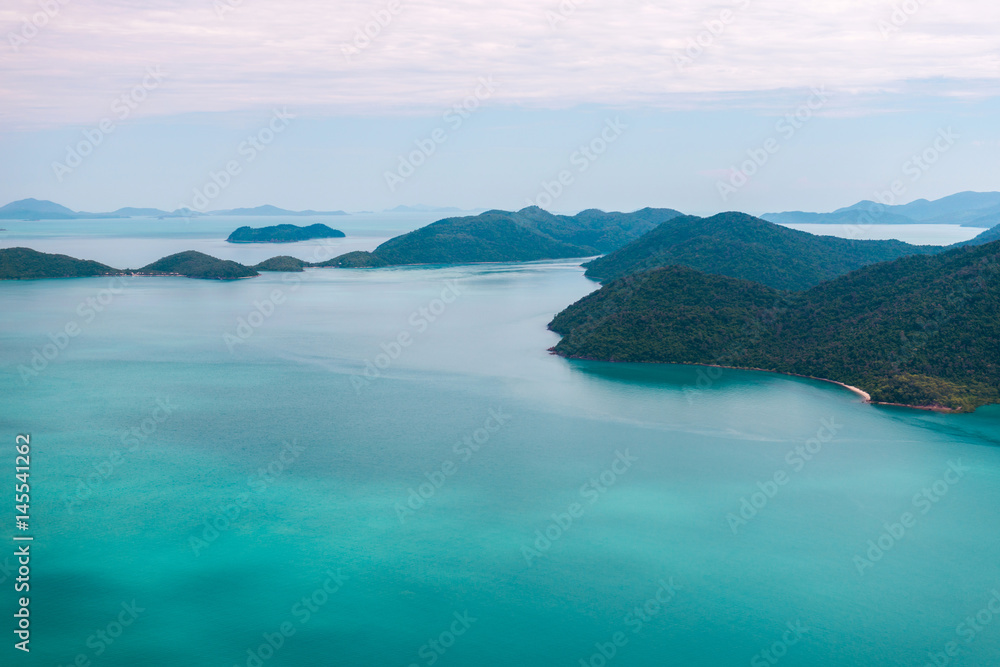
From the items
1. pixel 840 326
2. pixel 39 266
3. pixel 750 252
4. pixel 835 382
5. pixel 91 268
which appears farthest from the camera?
pixel 91 268

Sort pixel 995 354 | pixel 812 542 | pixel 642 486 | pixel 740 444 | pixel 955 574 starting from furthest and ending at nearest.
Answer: pixel 995 354 < pixel 740 444 < pixel 642 486 < pixel 812 542 < pixel 955 574

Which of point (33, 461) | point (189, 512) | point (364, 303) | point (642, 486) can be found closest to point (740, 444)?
point (642, 486)

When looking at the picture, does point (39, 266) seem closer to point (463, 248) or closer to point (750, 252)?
point (463, 248)

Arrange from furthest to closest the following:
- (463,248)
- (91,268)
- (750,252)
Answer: (463,248), (91,268), (750,252)

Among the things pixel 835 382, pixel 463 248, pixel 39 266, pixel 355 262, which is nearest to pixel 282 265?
pixel 355 262

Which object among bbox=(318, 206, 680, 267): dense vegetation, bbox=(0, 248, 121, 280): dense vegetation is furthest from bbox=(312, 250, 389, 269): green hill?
bbox=(0, 248, 121, 280): dense vegetation

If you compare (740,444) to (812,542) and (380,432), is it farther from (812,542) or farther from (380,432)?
(380,432)
